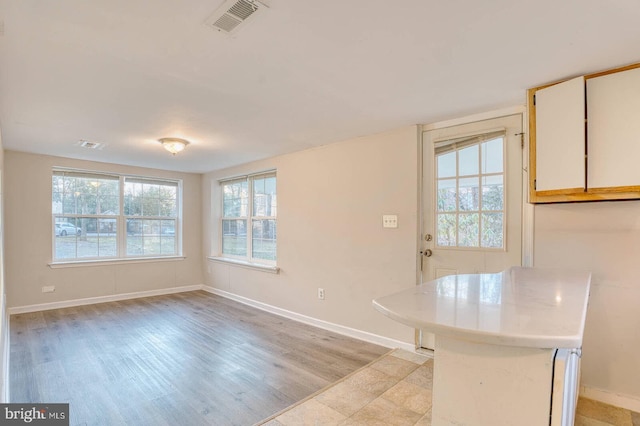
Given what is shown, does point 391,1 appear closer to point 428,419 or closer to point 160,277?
point 428,419

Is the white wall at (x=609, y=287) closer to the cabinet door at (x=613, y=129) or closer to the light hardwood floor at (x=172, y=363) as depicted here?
the cabinet door at (x=613, y=129)

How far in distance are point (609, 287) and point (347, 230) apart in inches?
87.5

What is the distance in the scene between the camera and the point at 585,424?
194 centimetres

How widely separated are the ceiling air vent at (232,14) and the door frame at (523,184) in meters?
2.00

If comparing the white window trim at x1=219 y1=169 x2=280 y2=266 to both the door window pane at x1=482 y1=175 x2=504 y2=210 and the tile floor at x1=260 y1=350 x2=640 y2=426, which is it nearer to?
the tile floor at x1=260 y1=350 x2=640 y2=426

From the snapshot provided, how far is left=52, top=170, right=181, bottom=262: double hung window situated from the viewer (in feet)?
15.7

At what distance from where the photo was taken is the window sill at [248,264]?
4.53 meters

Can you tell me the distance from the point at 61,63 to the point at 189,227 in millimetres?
4419

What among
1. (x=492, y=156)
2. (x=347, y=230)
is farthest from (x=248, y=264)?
(x=492, y=156)

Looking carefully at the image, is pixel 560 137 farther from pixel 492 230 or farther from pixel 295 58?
pixel 295 58

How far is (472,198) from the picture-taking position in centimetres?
279

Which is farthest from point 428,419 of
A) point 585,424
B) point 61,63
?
point 61,63

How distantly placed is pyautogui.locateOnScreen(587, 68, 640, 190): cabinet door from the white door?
0.58 meters

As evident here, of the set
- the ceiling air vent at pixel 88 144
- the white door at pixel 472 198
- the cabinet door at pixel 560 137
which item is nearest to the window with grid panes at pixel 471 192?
the white door at pixel 472 198
